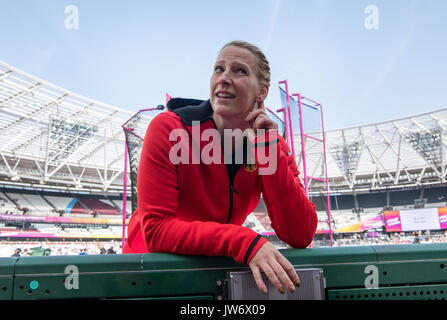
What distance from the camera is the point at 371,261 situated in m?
0.83

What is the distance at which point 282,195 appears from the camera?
46.7 inches

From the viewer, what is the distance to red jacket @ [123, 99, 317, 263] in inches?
39.6

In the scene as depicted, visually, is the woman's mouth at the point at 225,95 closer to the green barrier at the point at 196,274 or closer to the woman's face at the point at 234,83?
the woman's face at the point at 234,83

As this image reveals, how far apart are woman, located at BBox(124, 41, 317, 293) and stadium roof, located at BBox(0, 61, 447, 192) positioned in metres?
14.8

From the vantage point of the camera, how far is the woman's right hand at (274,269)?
0.74 meters

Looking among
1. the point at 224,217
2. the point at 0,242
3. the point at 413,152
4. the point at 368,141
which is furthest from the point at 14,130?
the point at 413,152

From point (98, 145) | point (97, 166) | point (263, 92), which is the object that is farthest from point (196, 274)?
point (97, 166)

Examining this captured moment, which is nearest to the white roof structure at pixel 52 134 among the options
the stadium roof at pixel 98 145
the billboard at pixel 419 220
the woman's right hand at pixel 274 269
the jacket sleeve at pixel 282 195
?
the stadium roof at pixel 98 145

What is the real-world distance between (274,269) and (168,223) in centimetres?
39

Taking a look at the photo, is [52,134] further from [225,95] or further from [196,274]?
[196,274]

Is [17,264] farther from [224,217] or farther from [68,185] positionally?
[68,185]

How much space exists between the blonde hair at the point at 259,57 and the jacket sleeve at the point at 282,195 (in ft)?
1.13

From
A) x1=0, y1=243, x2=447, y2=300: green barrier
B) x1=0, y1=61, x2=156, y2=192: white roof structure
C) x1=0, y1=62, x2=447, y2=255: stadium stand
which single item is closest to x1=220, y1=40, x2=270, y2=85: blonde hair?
x1=0, y1=243, x2=447, y2=300: green barrier
